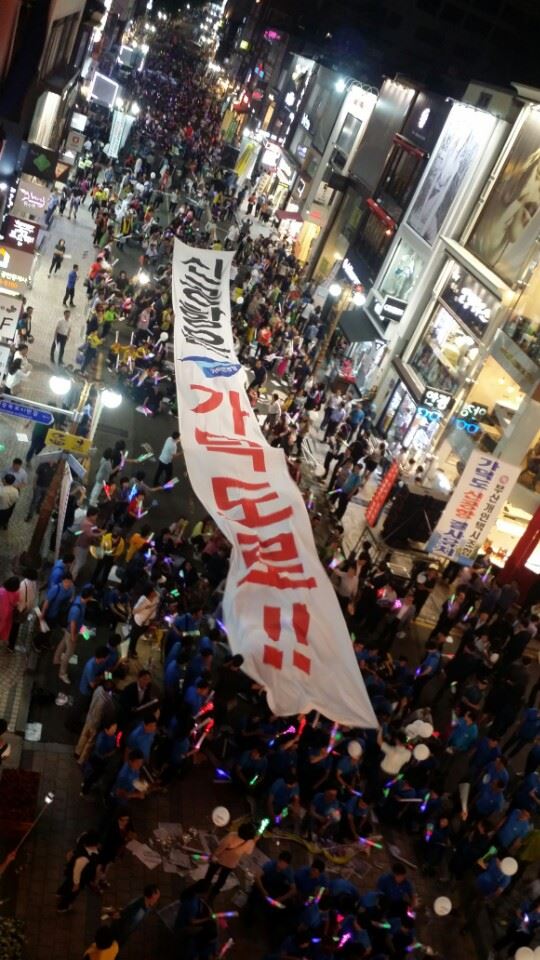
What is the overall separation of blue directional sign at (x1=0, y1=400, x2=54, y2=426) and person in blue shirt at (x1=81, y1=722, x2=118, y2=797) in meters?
4.35

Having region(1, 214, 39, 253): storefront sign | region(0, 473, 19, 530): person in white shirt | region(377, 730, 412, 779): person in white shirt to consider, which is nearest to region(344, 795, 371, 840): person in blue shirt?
region(377, 730, 412, 779): person in white shirt

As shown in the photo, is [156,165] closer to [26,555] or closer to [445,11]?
[445,11]

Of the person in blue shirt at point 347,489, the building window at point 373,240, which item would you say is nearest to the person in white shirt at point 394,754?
the person in blue shirt at point 347,489

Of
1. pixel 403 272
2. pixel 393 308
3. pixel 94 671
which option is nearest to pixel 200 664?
pixel 94 671

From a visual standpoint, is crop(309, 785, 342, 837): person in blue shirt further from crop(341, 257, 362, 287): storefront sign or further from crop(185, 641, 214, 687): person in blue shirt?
crop(341, 257, 362, 287): storefront sign

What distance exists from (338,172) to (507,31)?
22.9 m

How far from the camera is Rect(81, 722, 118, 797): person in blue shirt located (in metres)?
9.85

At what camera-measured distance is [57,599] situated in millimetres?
11672

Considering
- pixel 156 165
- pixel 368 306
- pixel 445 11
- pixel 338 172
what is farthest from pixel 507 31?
pixel 368 306

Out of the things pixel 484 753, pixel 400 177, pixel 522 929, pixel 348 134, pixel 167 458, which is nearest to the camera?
pixel 522 929

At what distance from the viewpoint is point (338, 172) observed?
4341cm

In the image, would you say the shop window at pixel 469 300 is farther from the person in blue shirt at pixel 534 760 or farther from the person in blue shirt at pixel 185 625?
the person in blue shirt at pixel 185 625

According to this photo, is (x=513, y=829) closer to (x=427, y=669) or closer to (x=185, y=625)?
(x=427, y=669)

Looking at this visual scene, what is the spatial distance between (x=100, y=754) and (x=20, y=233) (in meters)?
10.8
